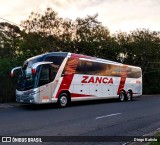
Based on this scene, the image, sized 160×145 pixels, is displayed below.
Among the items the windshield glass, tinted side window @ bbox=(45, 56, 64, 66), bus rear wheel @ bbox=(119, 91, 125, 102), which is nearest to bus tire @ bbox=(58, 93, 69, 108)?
tinted side window @ bbox=(45, 56, 64, 66)

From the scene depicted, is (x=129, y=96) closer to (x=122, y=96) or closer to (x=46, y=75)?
(x=122, y=96)

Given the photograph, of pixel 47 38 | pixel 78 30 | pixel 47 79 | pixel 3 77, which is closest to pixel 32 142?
pixel 47 79

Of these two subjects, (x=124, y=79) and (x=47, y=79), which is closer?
(x=47, y=79)

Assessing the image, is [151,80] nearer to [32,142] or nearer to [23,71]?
[23,71]

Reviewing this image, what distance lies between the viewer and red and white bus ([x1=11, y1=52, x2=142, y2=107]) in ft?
57.3

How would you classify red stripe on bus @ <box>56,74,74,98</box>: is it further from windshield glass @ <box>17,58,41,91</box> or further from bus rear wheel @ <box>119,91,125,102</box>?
bus rear wheel @ <box>119,91,125,102</box>

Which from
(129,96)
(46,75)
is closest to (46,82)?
(46,75)

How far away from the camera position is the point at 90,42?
34.5 meters

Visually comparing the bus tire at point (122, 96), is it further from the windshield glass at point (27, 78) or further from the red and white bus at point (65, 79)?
the windshield glass at point (27, 78)

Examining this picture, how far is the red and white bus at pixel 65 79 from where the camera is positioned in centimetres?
→ 1747

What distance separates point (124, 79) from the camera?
25.9m

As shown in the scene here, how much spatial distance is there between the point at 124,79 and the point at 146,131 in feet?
51.5

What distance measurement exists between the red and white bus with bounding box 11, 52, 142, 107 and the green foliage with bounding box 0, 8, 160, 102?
24.3 ft

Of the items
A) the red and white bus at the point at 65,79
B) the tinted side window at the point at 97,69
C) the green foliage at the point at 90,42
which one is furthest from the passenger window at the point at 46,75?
the green foliage at the point at 90,42
